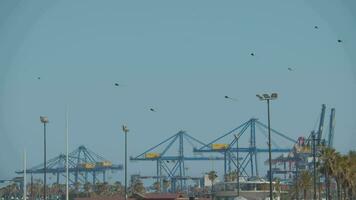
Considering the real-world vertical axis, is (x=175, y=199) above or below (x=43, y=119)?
below

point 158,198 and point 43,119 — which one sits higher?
point 43,119

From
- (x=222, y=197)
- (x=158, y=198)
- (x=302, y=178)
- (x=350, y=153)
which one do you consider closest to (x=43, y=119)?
(x=158, y=198)

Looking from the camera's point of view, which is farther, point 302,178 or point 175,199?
point 302,178

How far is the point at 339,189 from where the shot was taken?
123688 millimetres

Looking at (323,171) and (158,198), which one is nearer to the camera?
(158,198)

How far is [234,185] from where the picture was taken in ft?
611

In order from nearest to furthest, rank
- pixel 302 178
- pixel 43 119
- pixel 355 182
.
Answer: pixel 43 119 → pixel 355 182 → pixel 302 178

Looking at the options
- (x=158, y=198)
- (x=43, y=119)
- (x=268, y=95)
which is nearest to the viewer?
(x=268, y=95)

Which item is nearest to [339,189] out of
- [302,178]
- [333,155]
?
[333,155]

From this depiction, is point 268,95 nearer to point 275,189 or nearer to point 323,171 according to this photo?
point 323,171

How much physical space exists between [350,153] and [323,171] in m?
5.23

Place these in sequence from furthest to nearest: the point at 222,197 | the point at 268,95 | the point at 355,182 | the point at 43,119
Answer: the point at 222,197 → the point at 355,182 → the point at 43,119 → the point at 268,95

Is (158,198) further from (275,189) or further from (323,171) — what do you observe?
(275,189)

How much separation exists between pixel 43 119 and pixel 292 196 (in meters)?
125
